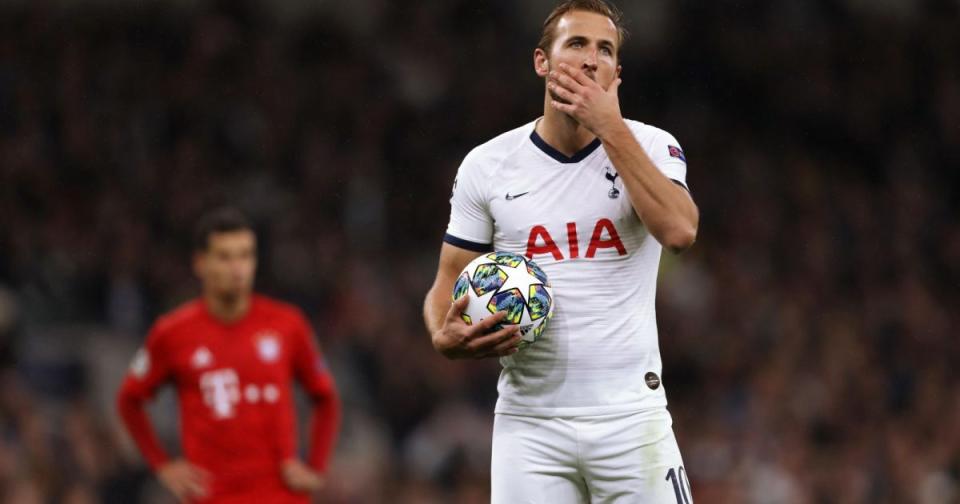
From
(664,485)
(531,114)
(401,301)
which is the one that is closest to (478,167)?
(664,485)

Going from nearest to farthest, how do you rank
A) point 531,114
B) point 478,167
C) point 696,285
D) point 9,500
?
1. point 478,167
2. point 9,500
3. point 696,285
4. point 531,114

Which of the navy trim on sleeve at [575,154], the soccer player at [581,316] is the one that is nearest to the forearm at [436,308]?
the soccer player at [581,316]

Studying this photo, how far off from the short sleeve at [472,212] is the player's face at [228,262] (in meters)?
2.44

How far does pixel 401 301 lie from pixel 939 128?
5932mm

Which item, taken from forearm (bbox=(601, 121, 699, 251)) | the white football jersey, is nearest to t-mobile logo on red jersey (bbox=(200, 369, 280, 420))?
the white football jersey

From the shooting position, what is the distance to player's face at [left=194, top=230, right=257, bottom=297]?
261 inches

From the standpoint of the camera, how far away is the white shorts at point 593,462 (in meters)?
4.08

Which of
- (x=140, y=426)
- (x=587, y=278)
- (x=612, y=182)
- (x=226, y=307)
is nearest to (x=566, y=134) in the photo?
(x=612, y=182)

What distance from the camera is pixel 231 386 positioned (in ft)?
21.5

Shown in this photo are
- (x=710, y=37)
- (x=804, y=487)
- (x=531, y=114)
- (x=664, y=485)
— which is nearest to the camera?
(x=664, y=485)

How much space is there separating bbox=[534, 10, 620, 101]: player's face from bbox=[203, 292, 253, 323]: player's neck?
10.1 ft

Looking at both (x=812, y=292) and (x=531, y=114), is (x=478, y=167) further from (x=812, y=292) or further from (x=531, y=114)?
(x=531, y=114)

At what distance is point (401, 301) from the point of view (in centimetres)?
1164

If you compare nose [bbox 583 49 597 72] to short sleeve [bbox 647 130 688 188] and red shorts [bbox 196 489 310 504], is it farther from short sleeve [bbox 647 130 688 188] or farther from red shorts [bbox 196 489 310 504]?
red shorts [bbox 196 489 310 504]
